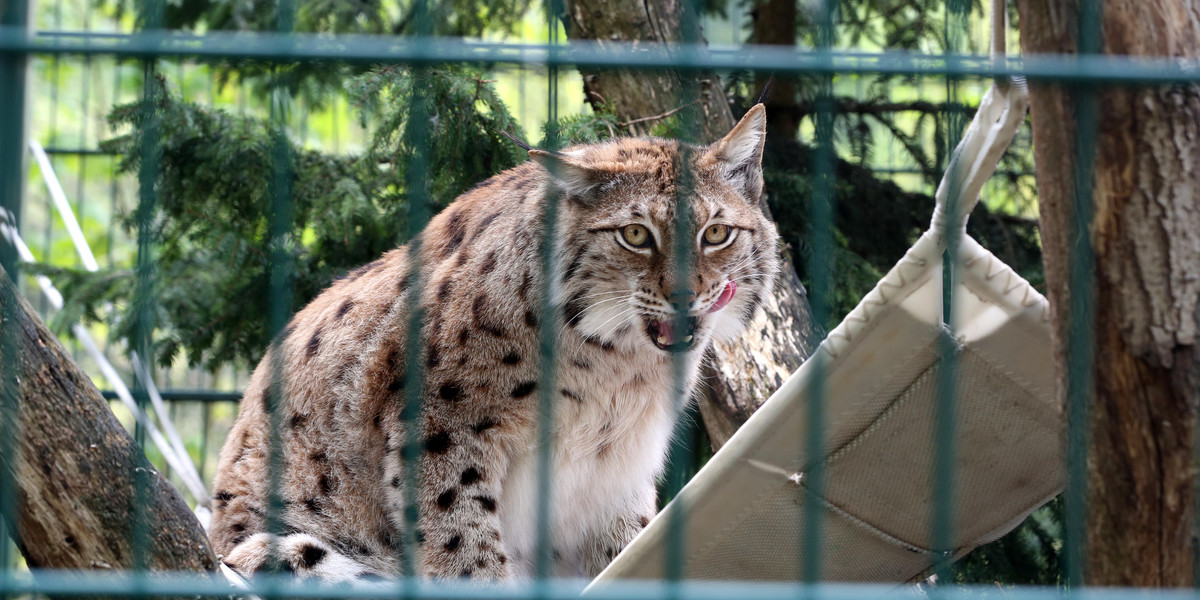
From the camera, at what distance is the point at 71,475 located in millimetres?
2842

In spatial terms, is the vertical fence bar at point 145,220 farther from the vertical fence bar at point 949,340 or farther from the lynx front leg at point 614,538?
the lynx front leg at point 614,538

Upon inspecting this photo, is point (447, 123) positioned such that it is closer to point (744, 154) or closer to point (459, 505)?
point (744, 154)

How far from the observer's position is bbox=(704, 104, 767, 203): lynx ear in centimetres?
420

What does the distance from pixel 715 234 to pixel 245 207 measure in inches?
110

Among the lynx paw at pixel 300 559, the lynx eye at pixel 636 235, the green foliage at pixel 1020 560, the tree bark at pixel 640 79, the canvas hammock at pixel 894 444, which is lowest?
the green foliage at pixel 1020 560

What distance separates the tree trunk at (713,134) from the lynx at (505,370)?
53 centimetres

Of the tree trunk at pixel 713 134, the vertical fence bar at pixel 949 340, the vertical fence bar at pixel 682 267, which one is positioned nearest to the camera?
the vertical fence bar at pixel 949 340

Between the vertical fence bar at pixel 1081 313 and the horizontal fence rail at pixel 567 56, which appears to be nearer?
the horizontal fence rail at pixel 567 56

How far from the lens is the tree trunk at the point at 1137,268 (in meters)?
2.44

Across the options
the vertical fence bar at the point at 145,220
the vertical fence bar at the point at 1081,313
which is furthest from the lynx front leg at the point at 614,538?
the vertical fence bar at the point at 1081,313

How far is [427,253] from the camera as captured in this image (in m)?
4.68

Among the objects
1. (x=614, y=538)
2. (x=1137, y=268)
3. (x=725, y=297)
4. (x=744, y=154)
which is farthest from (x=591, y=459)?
(x=1137, y=268)

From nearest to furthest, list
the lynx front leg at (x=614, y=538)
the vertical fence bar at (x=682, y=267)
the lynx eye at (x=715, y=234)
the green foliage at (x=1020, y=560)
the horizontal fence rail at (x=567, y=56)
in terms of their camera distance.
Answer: the horizontal fence rail at (x=567, y=56) → the vertical fence bar at (x=682, y=267) → the lynx eye at (x=715, y=234) → the lynx front leg at (x=614, y=538) → the green foliage at (x=1020, y=560)

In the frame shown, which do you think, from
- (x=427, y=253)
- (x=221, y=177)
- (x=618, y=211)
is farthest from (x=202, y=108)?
(x=618, y=211)
